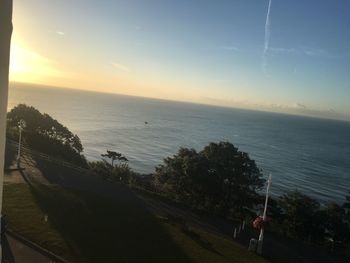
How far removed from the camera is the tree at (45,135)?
34.7 metres

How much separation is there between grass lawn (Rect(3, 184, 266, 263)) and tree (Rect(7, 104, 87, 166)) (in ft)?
45.0

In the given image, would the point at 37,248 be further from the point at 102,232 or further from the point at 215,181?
the point at 215,181

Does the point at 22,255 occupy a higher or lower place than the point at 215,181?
lower

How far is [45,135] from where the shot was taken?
36594mm

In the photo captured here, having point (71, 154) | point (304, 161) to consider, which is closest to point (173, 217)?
point (71, 154)

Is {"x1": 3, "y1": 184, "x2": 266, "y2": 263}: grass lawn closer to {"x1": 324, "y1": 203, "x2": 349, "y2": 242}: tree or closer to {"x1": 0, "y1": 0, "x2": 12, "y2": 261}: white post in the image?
{"x1": 324, "y1": 203, "x2": 349, "y2": 242}: tree

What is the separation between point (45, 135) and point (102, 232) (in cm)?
2275

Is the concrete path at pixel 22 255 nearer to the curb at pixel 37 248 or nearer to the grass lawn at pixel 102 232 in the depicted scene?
the curb at pixel 37 248

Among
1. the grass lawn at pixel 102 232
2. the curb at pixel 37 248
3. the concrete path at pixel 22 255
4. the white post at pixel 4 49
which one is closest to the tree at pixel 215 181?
the grass lawn at pixel 102 232

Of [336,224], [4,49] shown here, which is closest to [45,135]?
[336,224]

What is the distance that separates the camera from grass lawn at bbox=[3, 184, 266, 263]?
14844mm

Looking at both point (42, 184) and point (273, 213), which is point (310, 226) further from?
point (42, 184)

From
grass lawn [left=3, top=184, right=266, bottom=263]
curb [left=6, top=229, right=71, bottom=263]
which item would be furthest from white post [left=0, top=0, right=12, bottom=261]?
grass lawn [left=3, top=184, right=266, bottom=263]

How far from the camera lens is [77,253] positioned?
1417 centimetres
